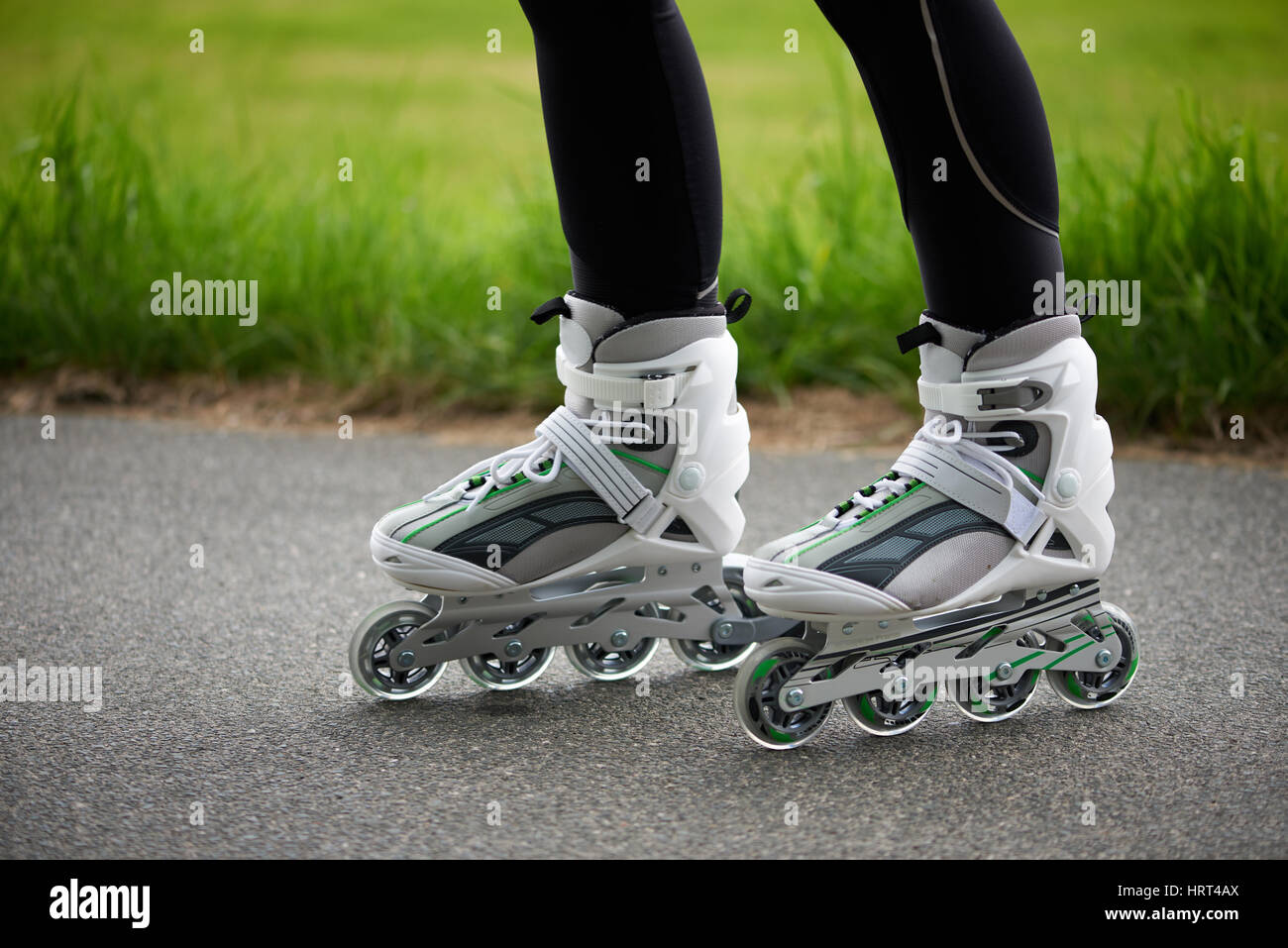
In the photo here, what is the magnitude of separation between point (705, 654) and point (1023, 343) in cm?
69

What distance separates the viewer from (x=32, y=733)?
178cm

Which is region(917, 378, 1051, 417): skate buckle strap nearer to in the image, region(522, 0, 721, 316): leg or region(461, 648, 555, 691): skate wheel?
region(522, 0, 721, 316): leg

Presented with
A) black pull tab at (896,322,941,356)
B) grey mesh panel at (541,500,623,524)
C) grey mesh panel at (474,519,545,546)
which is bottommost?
grey mesh panel at (474,519,545,546)

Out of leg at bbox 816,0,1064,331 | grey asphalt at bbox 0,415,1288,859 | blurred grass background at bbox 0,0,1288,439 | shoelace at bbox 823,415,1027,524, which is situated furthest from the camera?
blurred grass background at bbox 0,0,1288,439

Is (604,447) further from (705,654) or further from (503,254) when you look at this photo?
(503,254)

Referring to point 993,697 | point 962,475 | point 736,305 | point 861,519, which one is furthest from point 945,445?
point 736,305

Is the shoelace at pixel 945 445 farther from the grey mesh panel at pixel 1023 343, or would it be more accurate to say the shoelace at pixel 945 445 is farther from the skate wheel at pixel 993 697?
the skate wheel at pixel 993 697

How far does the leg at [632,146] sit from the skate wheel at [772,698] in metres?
0.53

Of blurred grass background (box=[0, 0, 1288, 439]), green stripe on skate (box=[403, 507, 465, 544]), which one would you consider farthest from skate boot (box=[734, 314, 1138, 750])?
blurred grass background (box=[0, 0, 1288, 439])

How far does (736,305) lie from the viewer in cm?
209

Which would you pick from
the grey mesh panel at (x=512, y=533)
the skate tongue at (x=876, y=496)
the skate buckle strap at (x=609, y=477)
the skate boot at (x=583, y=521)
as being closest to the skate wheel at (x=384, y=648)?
the skate boot at (x=583, y=521)

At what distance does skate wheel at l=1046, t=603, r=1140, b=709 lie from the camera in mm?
1827

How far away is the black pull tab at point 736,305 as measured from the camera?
1.99 metres
